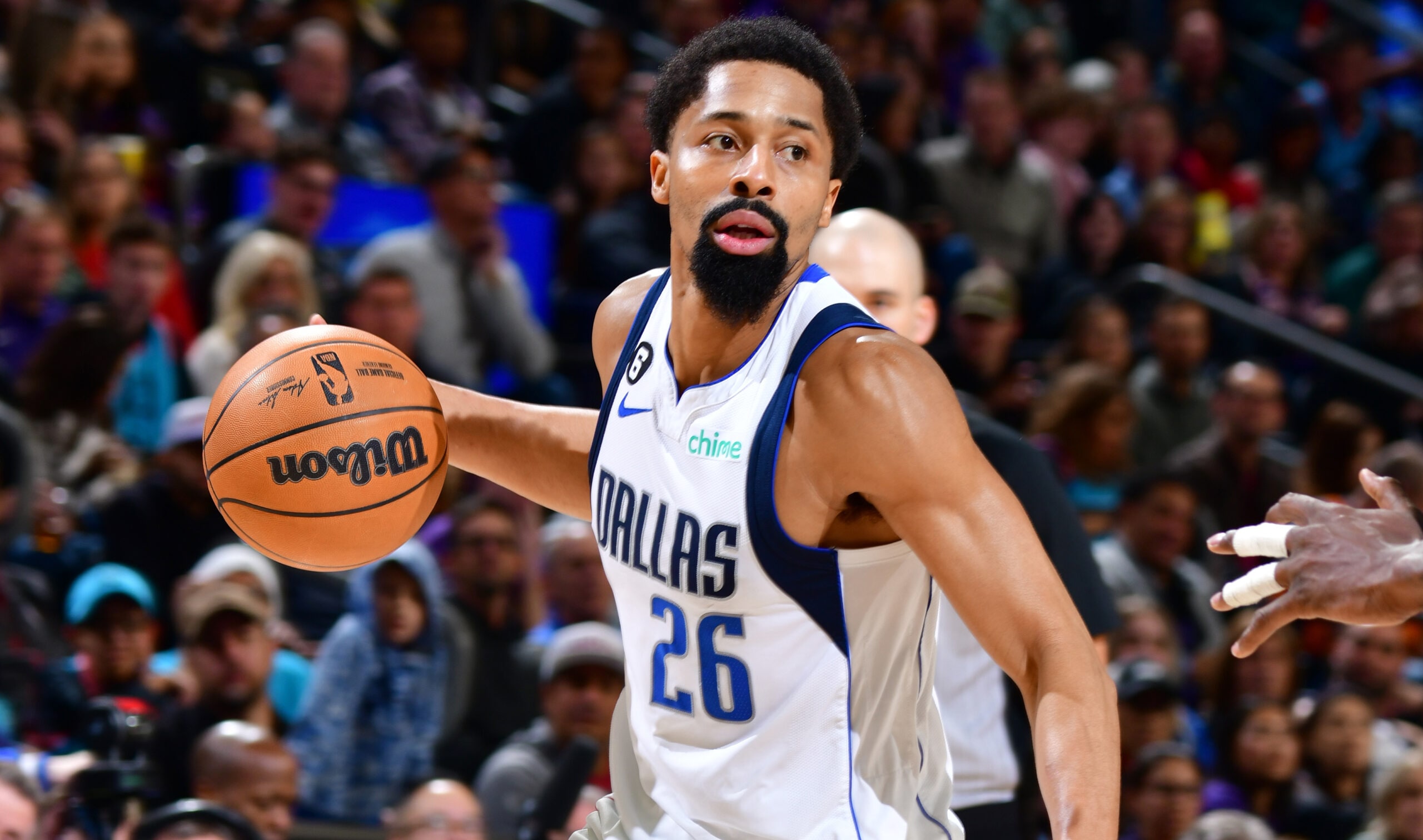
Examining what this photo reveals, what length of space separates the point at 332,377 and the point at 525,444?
40cm

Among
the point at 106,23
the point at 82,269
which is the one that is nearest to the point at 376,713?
the point at 82,269

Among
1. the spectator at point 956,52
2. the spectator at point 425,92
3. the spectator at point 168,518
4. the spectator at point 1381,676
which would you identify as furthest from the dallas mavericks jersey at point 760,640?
the spectator at point 956,52

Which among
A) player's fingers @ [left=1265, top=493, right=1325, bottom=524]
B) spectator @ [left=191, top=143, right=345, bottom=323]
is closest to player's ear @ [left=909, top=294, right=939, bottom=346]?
player's fingers @ [left=1265, top=493, right=1325, bottom=524]

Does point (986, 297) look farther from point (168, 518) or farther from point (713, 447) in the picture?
point (713, 447)

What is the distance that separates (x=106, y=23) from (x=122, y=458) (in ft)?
7.16

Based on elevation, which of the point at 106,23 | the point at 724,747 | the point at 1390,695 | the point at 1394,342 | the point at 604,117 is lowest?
the point at 1390,695

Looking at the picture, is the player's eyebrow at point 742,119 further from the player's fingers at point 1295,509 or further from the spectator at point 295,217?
the spectator at point 295,217

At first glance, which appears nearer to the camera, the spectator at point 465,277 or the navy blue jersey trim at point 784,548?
the navy blue jersey trim at point 784,548

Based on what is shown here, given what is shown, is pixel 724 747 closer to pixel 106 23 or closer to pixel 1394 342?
pixel 106 23

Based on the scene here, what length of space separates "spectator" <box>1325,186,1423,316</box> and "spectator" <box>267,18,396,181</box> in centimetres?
539

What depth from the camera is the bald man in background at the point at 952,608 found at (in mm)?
3439

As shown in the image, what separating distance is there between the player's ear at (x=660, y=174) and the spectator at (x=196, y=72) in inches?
199

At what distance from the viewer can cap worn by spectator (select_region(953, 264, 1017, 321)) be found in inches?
294

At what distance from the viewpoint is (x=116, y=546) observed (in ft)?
17.5
